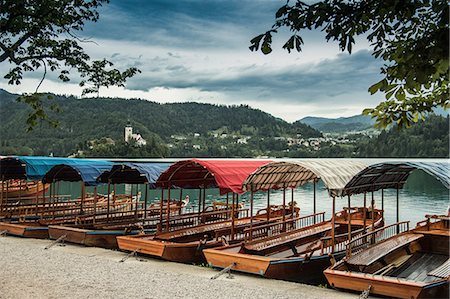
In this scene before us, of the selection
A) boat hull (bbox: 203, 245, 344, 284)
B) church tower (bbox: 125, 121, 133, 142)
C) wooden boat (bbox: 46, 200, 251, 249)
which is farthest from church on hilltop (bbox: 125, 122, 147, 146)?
boat hull (bbox: 203, 245, 344, 284)

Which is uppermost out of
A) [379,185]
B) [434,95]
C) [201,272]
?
[434,95]

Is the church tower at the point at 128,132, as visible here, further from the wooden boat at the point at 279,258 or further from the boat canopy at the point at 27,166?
the wooden boat at the point at 279,258

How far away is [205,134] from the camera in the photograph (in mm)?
119125

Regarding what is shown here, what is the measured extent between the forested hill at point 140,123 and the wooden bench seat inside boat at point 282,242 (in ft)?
175

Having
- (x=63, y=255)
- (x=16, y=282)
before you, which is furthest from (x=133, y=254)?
(x=16, y=282)

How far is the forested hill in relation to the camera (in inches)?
3054

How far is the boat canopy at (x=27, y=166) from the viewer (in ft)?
51.4

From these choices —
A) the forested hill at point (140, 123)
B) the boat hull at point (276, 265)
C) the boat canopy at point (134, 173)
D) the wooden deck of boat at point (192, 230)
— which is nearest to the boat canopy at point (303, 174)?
the boat hull at point (276, 265)

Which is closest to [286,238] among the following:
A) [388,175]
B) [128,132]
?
[388,175]

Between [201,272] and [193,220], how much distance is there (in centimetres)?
567

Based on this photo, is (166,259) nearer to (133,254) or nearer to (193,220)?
(133,254)

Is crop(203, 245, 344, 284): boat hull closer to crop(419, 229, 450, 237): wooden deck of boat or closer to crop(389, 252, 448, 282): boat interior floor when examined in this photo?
crop(389, 252, 448, 282): boat interior floor

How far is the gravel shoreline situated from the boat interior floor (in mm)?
2000

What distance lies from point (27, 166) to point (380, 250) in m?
11.5
